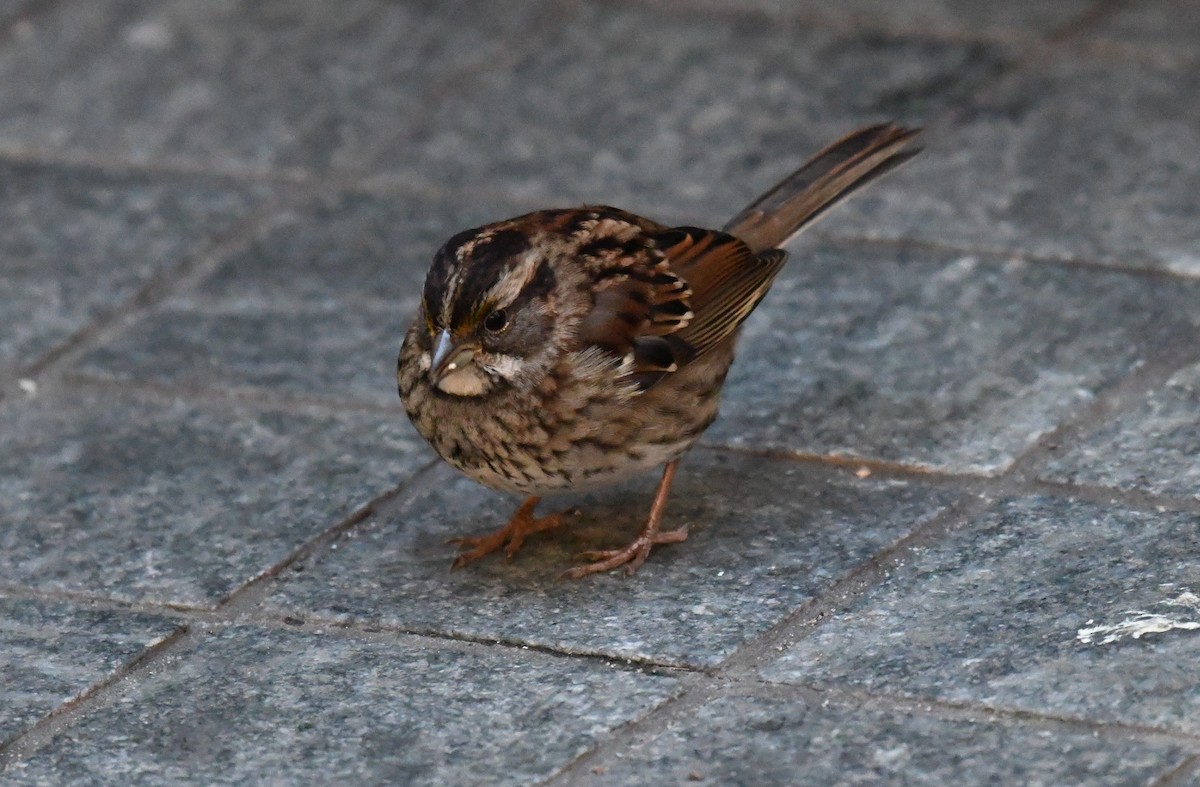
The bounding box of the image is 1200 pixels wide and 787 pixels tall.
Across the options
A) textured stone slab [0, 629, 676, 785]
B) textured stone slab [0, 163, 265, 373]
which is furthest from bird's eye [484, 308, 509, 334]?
textured stone slab [0, 163, 265, 373]

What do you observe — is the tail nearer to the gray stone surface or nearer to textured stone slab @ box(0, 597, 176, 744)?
the gray stone surface

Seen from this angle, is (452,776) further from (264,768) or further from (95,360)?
(95,360)

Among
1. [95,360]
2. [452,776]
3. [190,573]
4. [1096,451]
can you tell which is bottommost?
[1096,451]

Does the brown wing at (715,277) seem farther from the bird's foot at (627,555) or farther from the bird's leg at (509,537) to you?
the bird's leg at (509,537)

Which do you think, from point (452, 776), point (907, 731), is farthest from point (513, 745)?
point (907, 731)

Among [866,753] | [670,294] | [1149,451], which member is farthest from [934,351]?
[866,753]

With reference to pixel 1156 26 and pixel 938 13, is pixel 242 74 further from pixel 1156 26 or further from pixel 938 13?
pixel 1156 26
